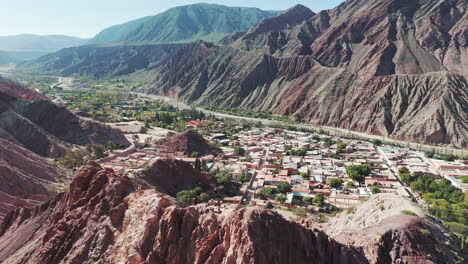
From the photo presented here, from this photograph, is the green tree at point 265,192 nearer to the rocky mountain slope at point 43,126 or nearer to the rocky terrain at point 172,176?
the rocky terrain at point 172,176

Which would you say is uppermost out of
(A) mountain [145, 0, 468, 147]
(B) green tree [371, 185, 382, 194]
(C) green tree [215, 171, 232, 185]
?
(A) mountain [145, 0, 468, 147]

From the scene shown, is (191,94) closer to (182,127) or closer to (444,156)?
(182,127)

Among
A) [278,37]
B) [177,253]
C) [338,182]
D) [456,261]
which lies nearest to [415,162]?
A: [338,182]

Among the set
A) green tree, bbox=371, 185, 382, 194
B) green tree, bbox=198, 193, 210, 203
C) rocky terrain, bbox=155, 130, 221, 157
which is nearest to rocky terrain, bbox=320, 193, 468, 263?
green tree, bbox=198, 193, 210, 203

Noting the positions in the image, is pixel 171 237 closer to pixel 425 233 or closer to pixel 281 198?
pixel 425 233

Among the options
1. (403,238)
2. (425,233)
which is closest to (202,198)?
(403,238)

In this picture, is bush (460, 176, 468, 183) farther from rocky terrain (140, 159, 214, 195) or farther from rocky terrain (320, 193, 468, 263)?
rocky terrain (140, 159, 214, 195)
